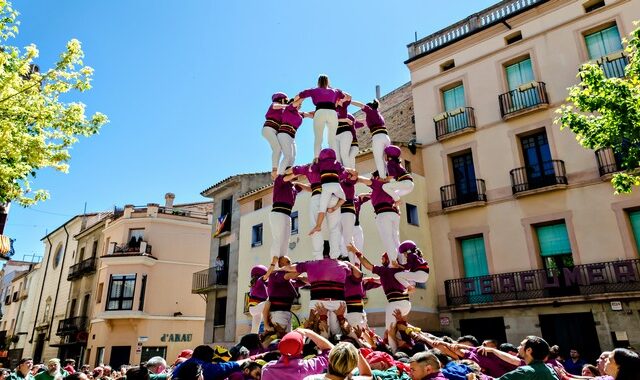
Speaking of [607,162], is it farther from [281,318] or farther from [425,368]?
[425,368]

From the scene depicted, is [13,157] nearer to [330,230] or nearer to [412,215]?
[330,230]

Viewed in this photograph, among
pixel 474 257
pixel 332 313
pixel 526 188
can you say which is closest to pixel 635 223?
pixel 526 188

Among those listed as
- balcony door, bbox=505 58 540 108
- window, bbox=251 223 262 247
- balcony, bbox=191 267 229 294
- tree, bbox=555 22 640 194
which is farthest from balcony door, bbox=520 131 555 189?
balcony, bbox=191 267 229 294

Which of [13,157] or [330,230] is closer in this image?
[330,230]

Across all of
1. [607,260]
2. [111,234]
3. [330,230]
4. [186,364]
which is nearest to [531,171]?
[607,260]

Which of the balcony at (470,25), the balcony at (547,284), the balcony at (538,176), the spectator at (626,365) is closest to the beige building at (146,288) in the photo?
the balcony at (547,284)

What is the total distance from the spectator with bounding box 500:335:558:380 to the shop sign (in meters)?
31.1

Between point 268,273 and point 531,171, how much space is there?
1522 centimetres

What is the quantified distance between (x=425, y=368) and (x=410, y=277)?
4281mm

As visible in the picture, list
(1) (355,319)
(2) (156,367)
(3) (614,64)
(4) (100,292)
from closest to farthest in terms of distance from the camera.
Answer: (2) (156,367)
(1) (355,319)
(3) (614,64)
(4) (100,292)

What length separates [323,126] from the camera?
923 cm

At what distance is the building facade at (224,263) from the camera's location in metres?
26.9

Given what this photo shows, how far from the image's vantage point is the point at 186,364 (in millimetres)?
4285

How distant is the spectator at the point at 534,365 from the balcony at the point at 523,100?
1725 centimetres
